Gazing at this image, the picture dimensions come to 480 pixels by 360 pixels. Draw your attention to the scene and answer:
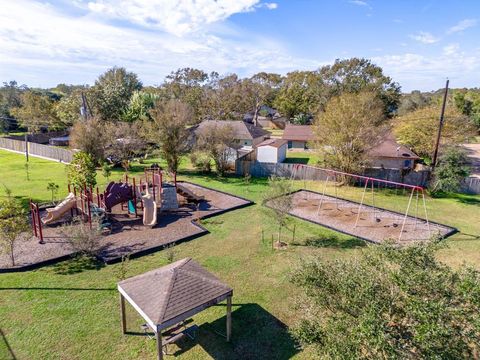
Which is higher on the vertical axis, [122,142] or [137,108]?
[137,108]

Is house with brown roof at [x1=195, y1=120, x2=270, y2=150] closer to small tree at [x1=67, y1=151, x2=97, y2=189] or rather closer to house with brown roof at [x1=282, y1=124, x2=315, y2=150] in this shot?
house with brown roof at [x1=282, y1=124, x2=315, y2=150]

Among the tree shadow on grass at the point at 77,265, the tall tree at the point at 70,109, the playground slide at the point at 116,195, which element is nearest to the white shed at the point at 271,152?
the playground slide at the point at 116,195

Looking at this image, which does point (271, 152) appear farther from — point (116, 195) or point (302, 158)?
point (116, 195)

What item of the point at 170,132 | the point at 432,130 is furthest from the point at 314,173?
the point at 170,132

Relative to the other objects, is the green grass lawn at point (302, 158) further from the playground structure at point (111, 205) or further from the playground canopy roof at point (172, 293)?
the playground canopy roof at point (172, 293)

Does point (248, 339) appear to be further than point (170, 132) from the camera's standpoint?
No
